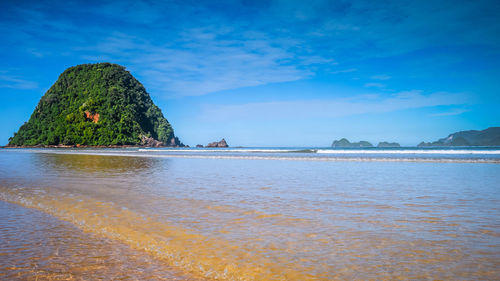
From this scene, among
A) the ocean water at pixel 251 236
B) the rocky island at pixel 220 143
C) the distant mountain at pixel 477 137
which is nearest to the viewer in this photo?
the ocean water at pixel 251 236

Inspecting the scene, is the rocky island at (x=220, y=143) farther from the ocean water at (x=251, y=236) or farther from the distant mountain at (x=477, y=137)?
the ocean water at (x=251, y=236)

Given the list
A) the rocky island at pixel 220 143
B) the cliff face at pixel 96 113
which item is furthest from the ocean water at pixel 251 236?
the rocky island at pixel 220 143

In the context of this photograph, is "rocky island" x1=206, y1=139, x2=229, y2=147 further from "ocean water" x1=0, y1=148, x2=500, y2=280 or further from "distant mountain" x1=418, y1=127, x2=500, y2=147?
"ocean water" x1=0, y1=148, x2=500, y2=280

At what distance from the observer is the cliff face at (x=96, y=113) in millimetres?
117938

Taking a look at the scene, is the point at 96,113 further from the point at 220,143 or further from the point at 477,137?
the point at 477,137

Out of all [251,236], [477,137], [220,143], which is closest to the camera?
[251,236]

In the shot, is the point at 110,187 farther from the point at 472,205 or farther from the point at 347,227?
the point at 472,205

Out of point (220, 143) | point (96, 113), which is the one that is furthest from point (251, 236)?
point (220, 143)

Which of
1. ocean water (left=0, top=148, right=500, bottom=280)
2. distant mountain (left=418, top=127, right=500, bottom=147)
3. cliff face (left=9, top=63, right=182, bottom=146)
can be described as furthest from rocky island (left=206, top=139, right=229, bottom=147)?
ocean water (left=0, top=148, right=500, bottom=280)

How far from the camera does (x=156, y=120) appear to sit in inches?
5704

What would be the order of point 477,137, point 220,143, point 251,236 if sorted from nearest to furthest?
point 251,236 → point 477,137 → point 220,143

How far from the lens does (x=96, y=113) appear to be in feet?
400

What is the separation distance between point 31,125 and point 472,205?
172000 mm

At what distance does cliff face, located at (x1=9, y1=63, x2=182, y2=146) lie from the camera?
117938 mm
